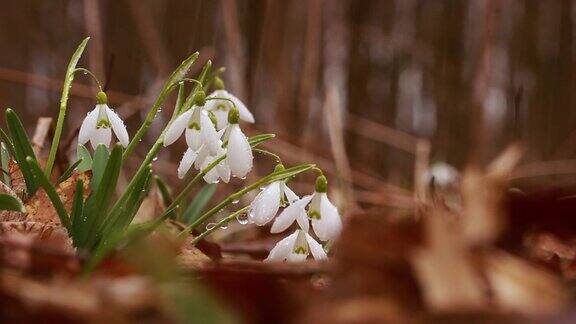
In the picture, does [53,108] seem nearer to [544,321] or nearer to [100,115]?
[100,115]

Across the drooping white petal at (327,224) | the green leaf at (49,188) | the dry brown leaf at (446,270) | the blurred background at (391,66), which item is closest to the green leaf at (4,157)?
the green leaf at (49,188)

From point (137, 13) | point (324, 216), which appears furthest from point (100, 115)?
point (137, 13)

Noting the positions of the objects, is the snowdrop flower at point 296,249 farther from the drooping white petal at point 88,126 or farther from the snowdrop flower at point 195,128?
the drooping white petal at point 88,126

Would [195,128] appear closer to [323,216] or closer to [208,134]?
[208,134]

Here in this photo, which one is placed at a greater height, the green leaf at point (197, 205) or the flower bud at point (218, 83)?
the flower bud at point (218, 83)

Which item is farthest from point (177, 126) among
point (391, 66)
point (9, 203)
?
point (391, 66)

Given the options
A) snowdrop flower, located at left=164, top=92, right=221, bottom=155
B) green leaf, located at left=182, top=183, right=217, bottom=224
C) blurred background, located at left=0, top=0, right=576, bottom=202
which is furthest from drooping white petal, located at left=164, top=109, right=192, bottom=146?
blurred background, located at left=0, top=0, right=576, bottom=202

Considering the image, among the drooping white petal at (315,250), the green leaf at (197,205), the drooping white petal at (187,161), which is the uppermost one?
the drooping white petal at (187,161)
